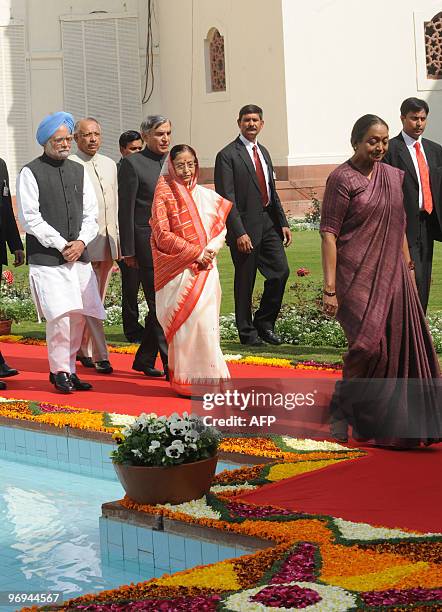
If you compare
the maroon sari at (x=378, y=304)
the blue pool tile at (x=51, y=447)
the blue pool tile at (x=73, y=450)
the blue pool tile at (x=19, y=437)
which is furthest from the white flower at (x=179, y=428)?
the blue pool tile at (x=19, y=437)

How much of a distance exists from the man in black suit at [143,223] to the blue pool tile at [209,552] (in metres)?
3.73

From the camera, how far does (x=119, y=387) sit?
8453 mm

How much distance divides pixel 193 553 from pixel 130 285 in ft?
18.4

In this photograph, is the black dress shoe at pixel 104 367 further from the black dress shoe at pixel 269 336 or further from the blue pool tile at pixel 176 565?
the blue pool tile at pixel 176 565

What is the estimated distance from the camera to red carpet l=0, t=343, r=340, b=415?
7695mm

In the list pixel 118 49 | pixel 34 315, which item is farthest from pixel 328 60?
pixel 34 315

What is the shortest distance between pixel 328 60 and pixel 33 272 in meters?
15.2

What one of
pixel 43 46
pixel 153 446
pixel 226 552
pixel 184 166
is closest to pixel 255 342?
pixel 184 166

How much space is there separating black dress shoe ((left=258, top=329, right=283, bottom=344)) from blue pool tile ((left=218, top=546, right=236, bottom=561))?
18.3 feet

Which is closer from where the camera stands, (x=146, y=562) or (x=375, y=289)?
(x=146, y=562)

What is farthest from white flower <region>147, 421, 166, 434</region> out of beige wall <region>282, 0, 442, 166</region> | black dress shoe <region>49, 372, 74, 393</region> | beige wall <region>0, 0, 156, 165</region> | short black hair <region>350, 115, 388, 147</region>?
beige wall <region>0, 0, 156, 165</region>

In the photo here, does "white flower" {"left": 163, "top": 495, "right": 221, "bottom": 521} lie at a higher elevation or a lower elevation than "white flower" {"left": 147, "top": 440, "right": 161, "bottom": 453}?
lower

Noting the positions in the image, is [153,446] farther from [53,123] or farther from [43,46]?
[43,46]
